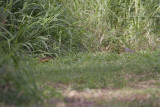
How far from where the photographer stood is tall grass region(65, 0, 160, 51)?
6.54 m

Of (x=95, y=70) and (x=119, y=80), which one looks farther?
(x=95, y=70)

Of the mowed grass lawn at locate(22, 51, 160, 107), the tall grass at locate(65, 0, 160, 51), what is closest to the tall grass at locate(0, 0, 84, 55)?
the tall grass at locate(65, 0, 160, 51)

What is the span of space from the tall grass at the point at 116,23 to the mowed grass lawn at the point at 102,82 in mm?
1198

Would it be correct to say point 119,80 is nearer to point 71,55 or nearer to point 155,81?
point 155,81

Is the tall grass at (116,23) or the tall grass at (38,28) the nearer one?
the tall grass at (38,28)

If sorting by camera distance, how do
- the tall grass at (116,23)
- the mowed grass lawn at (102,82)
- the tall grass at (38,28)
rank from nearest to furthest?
the mowed grass lawn at (102,82)
the tall grass at (38,28)
the tall grass at (116,23)

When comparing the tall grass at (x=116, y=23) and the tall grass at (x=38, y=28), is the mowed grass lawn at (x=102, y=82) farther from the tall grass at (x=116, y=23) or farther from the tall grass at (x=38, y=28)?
the tall grass at (x=116, y=23)

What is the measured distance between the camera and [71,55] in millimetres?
5684

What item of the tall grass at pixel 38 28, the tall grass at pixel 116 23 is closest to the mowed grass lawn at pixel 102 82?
the tall grass at pixel 38 28

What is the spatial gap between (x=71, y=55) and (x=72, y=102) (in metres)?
3.24

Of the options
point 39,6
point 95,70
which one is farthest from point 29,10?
point 95,70

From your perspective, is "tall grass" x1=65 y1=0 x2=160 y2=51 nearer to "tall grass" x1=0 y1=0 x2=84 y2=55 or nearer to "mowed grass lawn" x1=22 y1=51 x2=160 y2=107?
"tall grass" x1=0 y1=0 x2=84 y2=55

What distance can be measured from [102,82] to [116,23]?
143 inches

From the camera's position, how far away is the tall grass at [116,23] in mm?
6541
